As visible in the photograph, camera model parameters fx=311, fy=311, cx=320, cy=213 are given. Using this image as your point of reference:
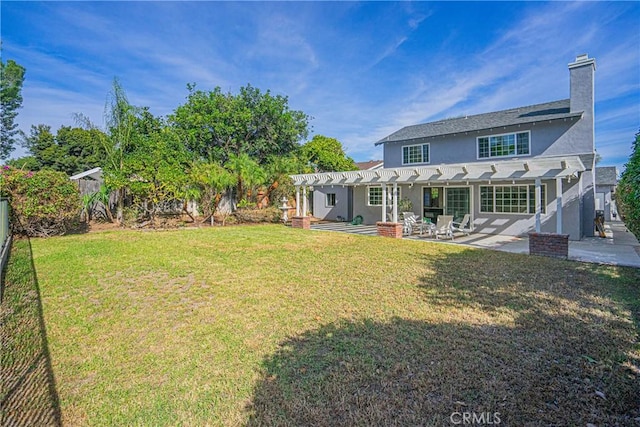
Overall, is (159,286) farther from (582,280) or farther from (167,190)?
(167,190)

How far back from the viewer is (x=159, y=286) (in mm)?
6273

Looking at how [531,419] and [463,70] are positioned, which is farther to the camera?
[463,70]

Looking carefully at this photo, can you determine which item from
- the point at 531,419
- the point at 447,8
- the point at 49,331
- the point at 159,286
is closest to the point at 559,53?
the point at 447,8

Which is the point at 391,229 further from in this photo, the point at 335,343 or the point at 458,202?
the point at 335,343

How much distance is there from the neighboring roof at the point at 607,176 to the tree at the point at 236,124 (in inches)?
983

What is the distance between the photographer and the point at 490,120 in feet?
54.2

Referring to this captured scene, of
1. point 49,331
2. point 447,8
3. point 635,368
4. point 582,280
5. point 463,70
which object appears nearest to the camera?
point 635,368

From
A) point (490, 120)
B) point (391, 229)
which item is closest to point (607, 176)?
point (490, 120)

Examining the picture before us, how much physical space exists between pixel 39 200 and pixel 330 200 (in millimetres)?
16370

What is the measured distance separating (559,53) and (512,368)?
17461 millimetres

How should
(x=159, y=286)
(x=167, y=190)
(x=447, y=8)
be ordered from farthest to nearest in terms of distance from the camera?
(x=167, y=190) → (x=447, y=8) → (x=159, y=286)

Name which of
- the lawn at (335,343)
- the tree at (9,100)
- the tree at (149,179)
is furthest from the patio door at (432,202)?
the tree at (9,100)

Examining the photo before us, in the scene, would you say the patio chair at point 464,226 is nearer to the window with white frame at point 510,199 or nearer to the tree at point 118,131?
the window with white frame at point 510,199

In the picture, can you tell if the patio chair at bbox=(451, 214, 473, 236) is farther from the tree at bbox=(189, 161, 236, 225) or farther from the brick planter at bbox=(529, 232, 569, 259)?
the tree at bbox=(189, 161, 236, 225)
